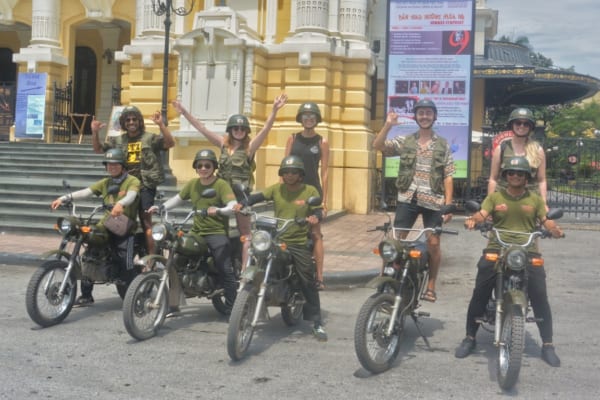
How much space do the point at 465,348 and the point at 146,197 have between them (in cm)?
365

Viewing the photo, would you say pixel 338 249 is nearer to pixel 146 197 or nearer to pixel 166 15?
pixel 146 197

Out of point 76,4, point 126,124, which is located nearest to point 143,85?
point 76,4

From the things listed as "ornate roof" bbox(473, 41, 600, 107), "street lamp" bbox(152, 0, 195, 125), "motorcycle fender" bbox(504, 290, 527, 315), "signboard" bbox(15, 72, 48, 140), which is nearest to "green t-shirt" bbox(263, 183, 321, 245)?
"motorcycle fender" bbox(504, 290, 527, 315)

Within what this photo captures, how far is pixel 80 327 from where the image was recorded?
5762mm

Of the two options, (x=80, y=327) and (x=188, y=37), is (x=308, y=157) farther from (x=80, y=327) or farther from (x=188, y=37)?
(x=188, y=37)

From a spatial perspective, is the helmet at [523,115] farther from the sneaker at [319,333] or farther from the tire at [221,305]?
the tire at [221,305]

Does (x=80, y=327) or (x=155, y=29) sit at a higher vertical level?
(x=155, y=29)

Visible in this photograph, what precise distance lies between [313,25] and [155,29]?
380cm

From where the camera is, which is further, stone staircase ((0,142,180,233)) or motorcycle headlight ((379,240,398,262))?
stone staircase ((0,142,180,233))

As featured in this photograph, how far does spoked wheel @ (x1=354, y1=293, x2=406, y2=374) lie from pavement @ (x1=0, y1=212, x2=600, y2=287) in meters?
3.26

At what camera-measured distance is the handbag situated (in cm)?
604

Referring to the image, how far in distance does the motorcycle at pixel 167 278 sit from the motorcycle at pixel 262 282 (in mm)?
617

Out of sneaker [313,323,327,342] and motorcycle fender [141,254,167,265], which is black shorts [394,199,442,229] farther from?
motorcycle fender [141,254,167,265]

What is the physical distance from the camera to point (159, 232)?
5.41 m
